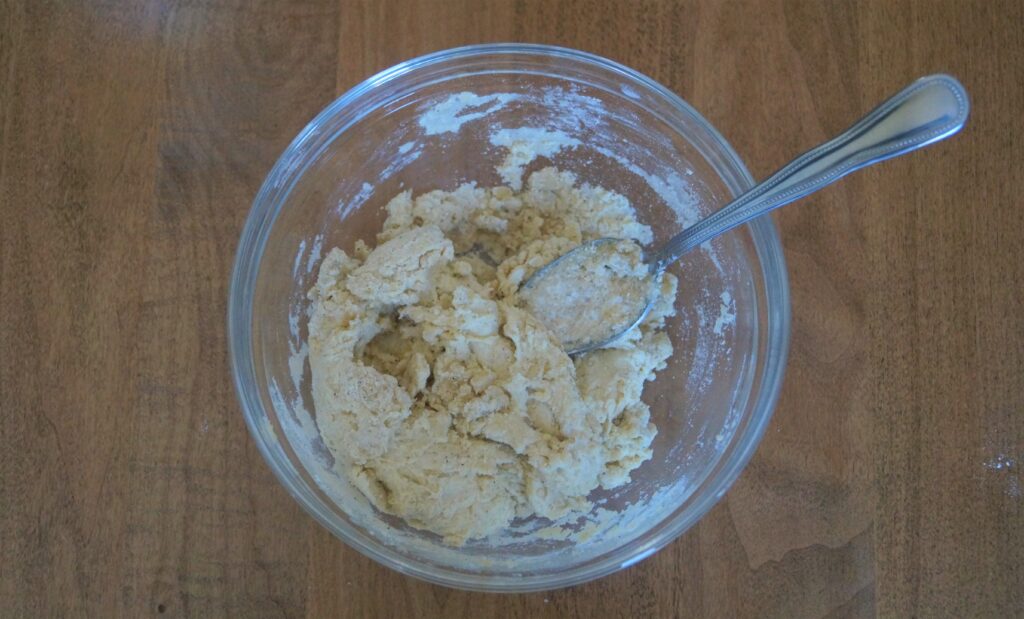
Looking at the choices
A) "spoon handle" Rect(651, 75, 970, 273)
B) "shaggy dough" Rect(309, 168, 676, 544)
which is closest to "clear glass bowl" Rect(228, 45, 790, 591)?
"shaggy dough" Rect(309, 168, 676, 544)

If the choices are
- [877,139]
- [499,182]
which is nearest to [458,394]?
[499,182]

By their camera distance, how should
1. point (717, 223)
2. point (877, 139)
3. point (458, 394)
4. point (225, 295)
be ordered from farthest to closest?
point (225, 295) → point (458, 394) → point (717, 223) → point (877, 139)

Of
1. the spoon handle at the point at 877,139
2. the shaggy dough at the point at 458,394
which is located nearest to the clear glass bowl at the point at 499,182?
the shaggy dough at the point at 458,394

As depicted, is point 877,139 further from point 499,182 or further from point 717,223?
point 499,182

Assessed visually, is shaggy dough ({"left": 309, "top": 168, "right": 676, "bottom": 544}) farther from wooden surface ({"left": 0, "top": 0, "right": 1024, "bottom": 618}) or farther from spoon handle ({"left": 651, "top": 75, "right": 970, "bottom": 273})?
spoon handle ({"left": 651, "top": 75, "right": 970, "bottom": 273})

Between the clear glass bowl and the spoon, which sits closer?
the spoon

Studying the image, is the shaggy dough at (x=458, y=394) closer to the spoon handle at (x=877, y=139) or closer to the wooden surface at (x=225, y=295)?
the wooden surface at (x=225, y=295)

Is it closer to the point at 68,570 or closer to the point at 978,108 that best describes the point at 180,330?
the point at 68,570
